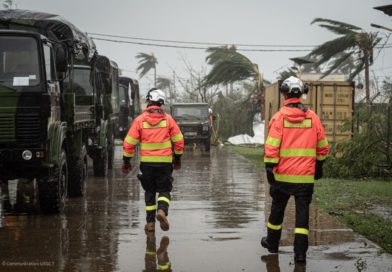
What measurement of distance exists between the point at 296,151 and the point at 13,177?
14.9 ft

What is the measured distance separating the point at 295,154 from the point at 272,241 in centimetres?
97

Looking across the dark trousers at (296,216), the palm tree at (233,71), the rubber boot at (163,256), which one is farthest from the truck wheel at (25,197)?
the palm tree at (233,71)

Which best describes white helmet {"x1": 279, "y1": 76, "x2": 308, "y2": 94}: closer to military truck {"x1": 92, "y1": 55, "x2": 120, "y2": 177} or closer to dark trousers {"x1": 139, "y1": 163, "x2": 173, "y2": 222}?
dark trousers {"x1": 139, "y1": 163, "x2": 173, "y2": 222}

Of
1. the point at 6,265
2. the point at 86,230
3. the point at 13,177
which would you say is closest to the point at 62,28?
the point at 13,177

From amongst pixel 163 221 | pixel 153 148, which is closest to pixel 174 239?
pixel 163 221

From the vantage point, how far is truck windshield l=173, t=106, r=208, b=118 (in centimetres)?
3052

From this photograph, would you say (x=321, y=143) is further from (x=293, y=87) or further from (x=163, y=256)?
(x=163, y=256)

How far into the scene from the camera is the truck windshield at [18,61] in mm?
10039

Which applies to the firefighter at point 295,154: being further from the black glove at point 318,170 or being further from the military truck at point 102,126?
the military truck at point 102,126

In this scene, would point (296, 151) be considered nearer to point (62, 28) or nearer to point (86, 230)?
point (86, 230)

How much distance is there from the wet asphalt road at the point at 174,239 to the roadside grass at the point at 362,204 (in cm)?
38

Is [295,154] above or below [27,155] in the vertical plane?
above

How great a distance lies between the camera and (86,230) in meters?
9.10

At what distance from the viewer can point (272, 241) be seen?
7.54 metres
